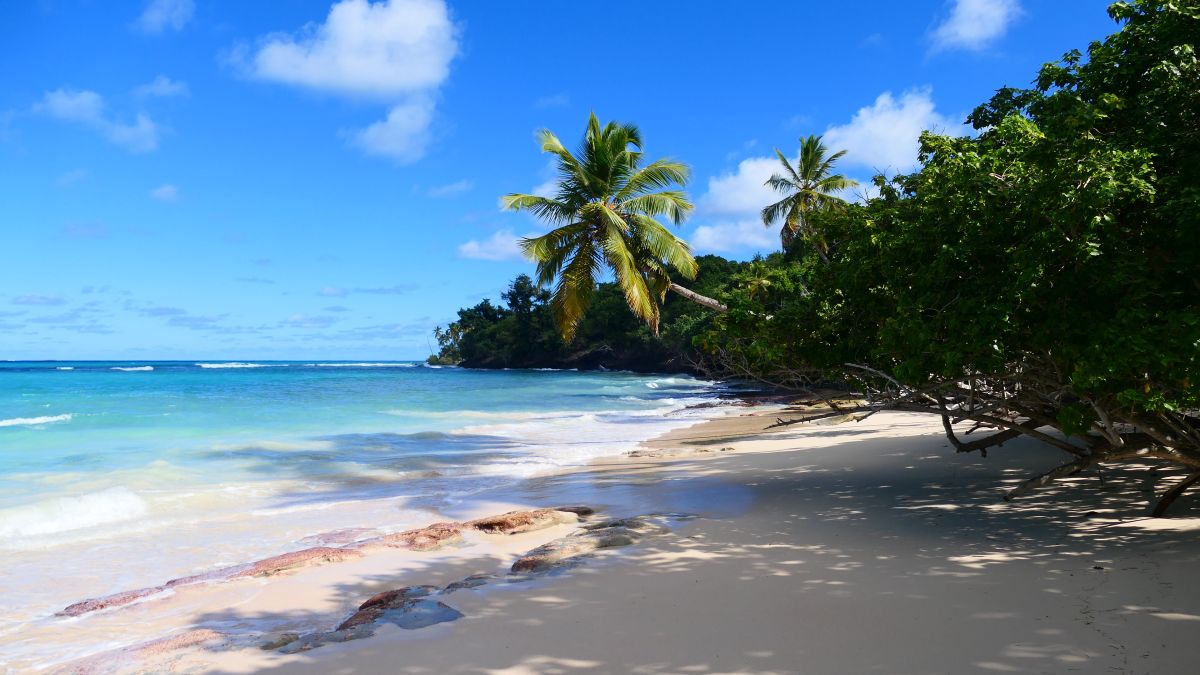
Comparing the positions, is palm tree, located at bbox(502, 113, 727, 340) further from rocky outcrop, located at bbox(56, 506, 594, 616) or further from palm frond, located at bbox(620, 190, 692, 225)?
rocky outcrop, located at bbox(56, 506, 594, 616)

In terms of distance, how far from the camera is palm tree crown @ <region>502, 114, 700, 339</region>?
17672 millimetres

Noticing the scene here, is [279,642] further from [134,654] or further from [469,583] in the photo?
[469,583]

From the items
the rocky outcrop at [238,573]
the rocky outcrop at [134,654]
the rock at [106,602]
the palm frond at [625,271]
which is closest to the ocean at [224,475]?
the rock at [106,602]

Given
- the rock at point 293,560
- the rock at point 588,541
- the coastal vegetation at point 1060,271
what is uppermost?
the coastal vegetation at point 1060,271

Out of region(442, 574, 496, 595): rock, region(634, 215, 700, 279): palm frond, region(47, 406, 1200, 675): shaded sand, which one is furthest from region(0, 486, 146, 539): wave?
region(634, 215, 700, 279): palm frond

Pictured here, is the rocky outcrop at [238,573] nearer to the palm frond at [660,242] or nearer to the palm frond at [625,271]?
the palm frond at [625,271]

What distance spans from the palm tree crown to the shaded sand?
31.4ft

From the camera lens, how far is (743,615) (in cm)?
472

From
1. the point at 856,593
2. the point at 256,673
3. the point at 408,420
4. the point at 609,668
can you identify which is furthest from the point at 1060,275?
the point at 408,420

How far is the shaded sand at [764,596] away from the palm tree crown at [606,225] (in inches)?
376

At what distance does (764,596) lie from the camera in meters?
5.09

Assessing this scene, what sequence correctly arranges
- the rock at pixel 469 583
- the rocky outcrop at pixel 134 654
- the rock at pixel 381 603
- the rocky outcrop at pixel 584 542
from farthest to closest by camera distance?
the rocky outcrop at pixel 584 542
the rock at pixel 469 583
the rock at pixel 381 603
the rocky outcrop at pixel 134 654

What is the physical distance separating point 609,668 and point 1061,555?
3.87 metres

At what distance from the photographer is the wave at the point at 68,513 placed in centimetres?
916
